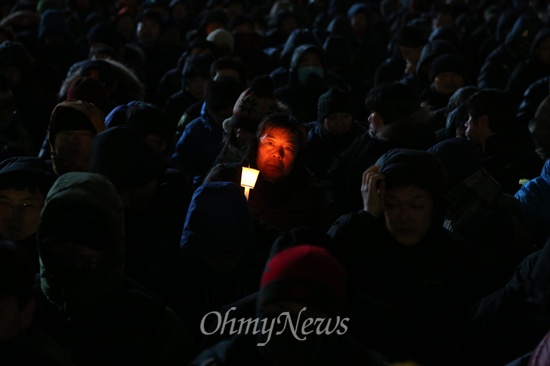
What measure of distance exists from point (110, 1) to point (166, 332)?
16965 mm

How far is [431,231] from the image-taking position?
4637 millimetres

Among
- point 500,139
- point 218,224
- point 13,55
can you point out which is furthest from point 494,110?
point 13,55

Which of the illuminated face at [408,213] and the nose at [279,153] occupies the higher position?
the illuminated face at [408,213]

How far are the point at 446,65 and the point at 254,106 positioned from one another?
2.95 meters

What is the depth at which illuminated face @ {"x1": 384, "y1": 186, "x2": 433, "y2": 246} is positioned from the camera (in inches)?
181

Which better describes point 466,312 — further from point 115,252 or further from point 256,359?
point 115,252

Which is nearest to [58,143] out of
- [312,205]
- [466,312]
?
[312,205]

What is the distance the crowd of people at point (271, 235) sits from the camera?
3.69 metres

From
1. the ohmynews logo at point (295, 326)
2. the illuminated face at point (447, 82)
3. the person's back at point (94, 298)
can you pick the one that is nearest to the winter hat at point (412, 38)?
the illuminated face at point (447, 82)

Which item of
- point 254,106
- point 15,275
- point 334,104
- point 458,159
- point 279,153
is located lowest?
point 334,104

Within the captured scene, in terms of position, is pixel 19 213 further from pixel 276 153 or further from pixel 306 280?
pixel 306 280

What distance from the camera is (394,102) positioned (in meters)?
6.73

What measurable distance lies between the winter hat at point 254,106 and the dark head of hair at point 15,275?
333 centimetres

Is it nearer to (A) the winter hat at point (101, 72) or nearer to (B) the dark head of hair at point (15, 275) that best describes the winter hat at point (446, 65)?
(A) the winter hat at point (101, 72)
